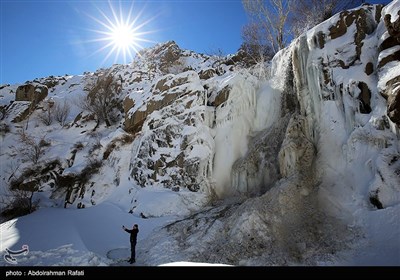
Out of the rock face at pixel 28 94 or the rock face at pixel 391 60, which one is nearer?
the rock face at pixel 391 60

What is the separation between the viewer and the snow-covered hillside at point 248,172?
8.74 m

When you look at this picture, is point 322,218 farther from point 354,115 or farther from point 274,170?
point 354,115

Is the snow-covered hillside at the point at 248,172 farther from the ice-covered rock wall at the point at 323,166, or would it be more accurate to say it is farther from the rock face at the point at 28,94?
the rock face at the point at 28,94

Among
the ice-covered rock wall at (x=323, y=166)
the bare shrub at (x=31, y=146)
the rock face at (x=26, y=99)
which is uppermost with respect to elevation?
the rock face at (x=26, y=99)

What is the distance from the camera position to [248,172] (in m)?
13.2

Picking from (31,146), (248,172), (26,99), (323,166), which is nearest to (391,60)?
(323,166)

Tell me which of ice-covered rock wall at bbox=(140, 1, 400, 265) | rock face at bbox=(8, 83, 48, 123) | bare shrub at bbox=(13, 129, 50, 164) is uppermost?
rock face at bbox=(8, 83, 48, 123)

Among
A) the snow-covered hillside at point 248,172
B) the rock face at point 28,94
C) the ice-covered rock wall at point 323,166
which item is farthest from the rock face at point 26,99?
the ice-covered rock wall at point 323,166

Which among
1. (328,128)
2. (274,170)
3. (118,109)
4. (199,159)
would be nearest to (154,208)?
(199,159)

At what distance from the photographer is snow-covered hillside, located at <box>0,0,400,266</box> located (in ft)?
28.7

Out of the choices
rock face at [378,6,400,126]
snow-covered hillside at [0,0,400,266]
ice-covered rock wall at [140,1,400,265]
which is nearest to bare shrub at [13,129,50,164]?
snow-covered hillside at [0,0,400,266]

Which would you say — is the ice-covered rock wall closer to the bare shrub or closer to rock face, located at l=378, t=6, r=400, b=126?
rock face, located at l=378, t=6, r=400, b=126

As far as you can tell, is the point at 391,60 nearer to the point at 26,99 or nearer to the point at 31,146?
the point at 31,146

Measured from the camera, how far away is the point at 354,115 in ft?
33.7
